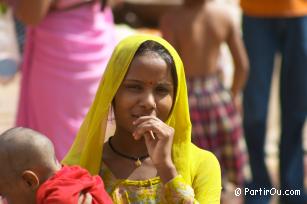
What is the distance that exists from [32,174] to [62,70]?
2.20 m

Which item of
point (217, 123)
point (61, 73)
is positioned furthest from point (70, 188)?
point (217, 123)

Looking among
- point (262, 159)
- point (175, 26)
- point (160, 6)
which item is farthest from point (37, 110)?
point (160, 6)

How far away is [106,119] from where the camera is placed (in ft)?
11.8

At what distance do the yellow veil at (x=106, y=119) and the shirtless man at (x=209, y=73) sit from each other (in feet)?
8.08

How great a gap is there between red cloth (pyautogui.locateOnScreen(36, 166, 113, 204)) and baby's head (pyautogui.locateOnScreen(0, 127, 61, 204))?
0.12ft

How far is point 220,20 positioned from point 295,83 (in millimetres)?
584

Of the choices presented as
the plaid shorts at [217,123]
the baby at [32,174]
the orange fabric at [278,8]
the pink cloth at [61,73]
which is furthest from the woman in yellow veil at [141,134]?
the orange fabric at [278,8]

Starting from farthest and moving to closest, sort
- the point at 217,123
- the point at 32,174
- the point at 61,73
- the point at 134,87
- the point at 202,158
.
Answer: the point at 217,123, the point at 61,73, the point at 202,158, the point at 134,87, the point at 32,174

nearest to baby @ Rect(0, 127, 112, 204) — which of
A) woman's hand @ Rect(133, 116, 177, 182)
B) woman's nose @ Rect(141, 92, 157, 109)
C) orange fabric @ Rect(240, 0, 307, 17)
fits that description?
woman's hand @ Rect(133, 116, 177, 182)

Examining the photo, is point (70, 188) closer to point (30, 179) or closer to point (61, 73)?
point (30, 179)

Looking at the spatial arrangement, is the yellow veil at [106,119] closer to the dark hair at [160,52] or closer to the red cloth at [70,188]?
the dark hair at [160,52]

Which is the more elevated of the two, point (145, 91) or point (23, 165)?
point (145, 91)

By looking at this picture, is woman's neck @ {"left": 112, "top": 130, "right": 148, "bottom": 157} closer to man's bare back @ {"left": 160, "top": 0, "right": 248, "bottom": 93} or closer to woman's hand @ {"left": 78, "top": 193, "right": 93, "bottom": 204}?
woman's hand @ {"left": 78, "top": 193, "right": 93, "bottom": 204}

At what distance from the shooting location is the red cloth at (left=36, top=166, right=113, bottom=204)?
3.11 m
